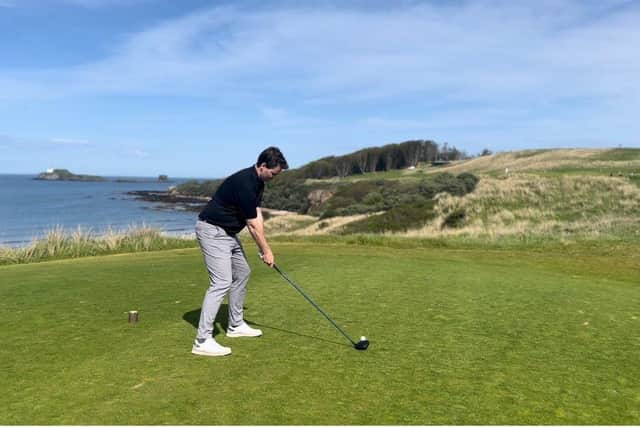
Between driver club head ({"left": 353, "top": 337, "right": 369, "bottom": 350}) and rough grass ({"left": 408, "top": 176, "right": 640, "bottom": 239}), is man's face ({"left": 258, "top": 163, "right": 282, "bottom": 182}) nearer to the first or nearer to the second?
driver club head ({"left": 353, "top": 337, "right": 369, "bottom": 350})

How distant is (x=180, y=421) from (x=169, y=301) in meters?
4.90

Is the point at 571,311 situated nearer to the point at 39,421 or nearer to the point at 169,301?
the point at 169,301

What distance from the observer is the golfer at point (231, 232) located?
19.9 ft

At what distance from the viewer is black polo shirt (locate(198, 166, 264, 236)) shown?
607 cm

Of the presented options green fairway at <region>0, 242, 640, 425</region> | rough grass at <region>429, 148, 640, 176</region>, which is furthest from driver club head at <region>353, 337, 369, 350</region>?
rough grass at <region>429, 148, 640, 176</region>

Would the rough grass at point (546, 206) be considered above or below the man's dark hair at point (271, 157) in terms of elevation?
below

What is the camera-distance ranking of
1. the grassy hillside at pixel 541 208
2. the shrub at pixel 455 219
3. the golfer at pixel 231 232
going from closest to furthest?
the golfer at pixel 231 232 < the grassy hillside at pixel 541 208 < the shrub at pixel 455 219

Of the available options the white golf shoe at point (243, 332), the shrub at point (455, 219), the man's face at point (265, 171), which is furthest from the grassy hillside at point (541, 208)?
the man's face at point (265, 171)

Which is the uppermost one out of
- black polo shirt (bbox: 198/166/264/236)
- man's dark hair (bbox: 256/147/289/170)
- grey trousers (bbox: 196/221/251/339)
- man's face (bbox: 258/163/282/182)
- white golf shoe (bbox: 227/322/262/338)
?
man's dark hair (bbox: 256/147/289/170)

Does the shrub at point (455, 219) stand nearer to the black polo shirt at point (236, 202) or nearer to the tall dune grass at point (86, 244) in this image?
the tall dune grass at point (86, 244)

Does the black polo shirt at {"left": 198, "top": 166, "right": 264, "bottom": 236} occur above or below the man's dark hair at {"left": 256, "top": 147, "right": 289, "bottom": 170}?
below

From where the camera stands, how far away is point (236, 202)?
6.18 metres

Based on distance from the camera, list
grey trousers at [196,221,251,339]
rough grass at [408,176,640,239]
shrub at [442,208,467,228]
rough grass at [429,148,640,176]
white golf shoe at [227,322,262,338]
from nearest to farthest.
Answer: grey trousers at [196,221,251,339] → white golf shoe at [227,322,262,338] → rough grass at [408,176,640,239] → shrub at [442,208,467,228] → rough grass at [429,148,640,176]

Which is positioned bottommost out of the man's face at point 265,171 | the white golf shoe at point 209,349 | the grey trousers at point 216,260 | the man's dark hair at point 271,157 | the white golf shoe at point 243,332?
the white golf shoe at point 243,332
